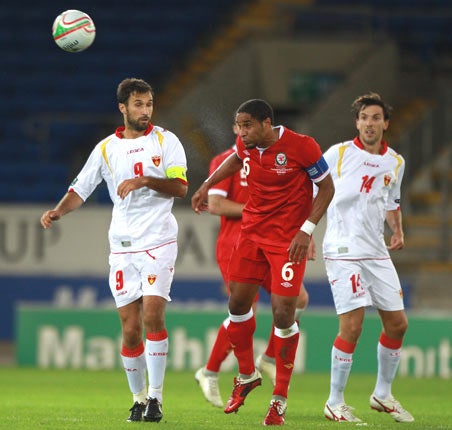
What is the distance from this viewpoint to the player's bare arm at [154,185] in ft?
25.7

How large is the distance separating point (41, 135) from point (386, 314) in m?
10.1

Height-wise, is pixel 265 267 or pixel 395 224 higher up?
pixel 395 224

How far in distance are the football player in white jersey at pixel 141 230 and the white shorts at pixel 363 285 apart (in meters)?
1.29

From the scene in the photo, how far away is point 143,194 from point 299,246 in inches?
44.0

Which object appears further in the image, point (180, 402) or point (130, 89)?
point (180, 402)

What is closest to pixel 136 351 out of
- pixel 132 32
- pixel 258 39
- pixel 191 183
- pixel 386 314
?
pixel 386 314

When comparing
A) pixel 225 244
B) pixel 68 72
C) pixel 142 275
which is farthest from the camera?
pixel 68 72

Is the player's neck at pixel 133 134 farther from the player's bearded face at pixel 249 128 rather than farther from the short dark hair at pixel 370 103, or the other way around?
the short dark hair at pixel 370 103

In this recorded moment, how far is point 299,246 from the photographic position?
25.7 ft

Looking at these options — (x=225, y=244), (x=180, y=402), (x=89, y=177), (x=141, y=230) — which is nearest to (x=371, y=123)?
(x=225, y=244)

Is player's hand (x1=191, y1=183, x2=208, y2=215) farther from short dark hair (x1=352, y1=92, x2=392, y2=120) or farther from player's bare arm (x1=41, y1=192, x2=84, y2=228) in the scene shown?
short dark hair (x1=352, y1=92, x2=392, y2=120)

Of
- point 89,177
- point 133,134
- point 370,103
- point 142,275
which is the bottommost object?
point 142,275

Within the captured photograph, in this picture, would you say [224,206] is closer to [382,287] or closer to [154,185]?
[382,287]

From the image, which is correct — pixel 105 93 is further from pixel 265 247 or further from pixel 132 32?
pixel 265 247
